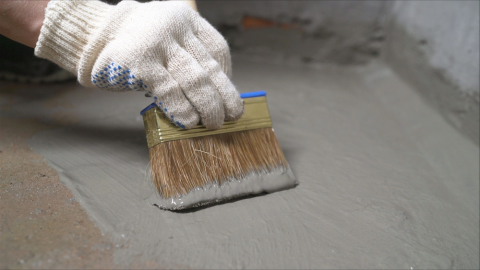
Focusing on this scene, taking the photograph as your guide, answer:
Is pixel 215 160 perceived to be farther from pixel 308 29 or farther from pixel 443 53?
pixel 308 29

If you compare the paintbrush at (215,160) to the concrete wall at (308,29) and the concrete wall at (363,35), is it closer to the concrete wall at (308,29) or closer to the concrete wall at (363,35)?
the concrete wall at (363,35)

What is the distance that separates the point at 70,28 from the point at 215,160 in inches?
22.5

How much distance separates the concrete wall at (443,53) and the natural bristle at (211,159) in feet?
3.20

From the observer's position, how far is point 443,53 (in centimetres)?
169

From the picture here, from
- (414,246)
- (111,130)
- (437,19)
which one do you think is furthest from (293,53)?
(414,246)

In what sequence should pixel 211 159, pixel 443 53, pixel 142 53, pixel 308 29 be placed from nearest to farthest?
pixel 142 53 → pixel 211 159 → pixel 443 53 → pixel 308 29

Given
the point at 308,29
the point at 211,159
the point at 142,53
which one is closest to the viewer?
the point at 142,53

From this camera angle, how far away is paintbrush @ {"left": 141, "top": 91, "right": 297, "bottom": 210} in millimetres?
1012

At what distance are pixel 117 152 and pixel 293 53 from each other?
1477 millimetres

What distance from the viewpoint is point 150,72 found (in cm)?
97

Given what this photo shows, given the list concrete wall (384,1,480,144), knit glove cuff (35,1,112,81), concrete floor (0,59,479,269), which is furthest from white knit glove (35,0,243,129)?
concrete wall (384,1,480,144)

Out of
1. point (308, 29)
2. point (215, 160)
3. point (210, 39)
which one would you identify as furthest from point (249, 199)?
point (308, 29)

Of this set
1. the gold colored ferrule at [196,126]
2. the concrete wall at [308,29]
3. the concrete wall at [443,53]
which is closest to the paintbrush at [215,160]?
the gold colored ferrule at [196,126]

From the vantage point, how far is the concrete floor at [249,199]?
829 millimetres
